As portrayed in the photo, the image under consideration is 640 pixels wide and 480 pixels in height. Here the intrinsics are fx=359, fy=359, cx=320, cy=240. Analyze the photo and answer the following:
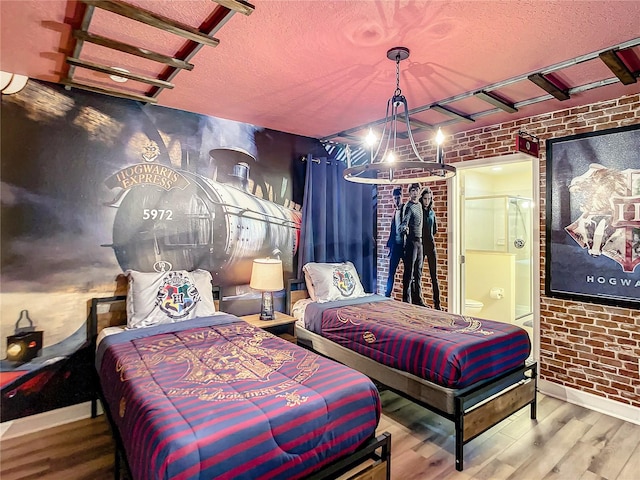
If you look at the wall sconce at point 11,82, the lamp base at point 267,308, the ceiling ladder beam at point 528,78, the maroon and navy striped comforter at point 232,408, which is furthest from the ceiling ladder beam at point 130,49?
the lamp base at point 267,308

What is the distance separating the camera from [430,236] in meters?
4.30

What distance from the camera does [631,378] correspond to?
283 centimetres

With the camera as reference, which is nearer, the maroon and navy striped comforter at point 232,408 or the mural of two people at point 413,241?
the maroon and navy striped comforter at point 232,408

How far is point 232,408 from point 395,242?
3560mm

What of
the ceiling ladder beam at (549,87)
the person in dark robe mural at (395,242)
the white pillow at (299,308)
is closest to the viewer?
the ceiling ladder beam at (549,87)

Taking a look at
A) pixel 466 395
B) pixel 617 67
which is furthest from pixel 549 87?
pixel 466 395

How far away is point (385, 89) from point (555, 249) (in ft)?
6.87

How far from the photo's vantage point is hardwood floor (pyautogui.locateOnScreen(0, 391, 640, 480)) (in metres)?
2.16

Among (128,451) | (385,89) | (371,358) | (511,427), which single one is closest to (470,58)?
(385,89)

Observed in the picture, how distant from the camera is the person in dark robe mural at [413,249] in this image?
444 cm

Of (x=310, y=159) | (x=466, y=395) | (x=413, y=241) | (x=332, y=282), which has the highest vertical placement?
(x=310, y=159)

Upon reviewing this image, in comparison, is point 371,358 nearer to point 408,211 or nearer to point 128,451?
point 128,451

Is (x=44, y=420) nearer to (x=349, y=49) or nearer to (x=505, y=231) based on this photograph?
(x=349, y=49)

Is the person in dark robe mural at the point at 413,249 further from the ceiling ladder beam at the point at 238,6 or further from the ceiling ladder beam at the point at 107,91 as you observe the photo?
the ceiling ladder beam at the point at 238,6
